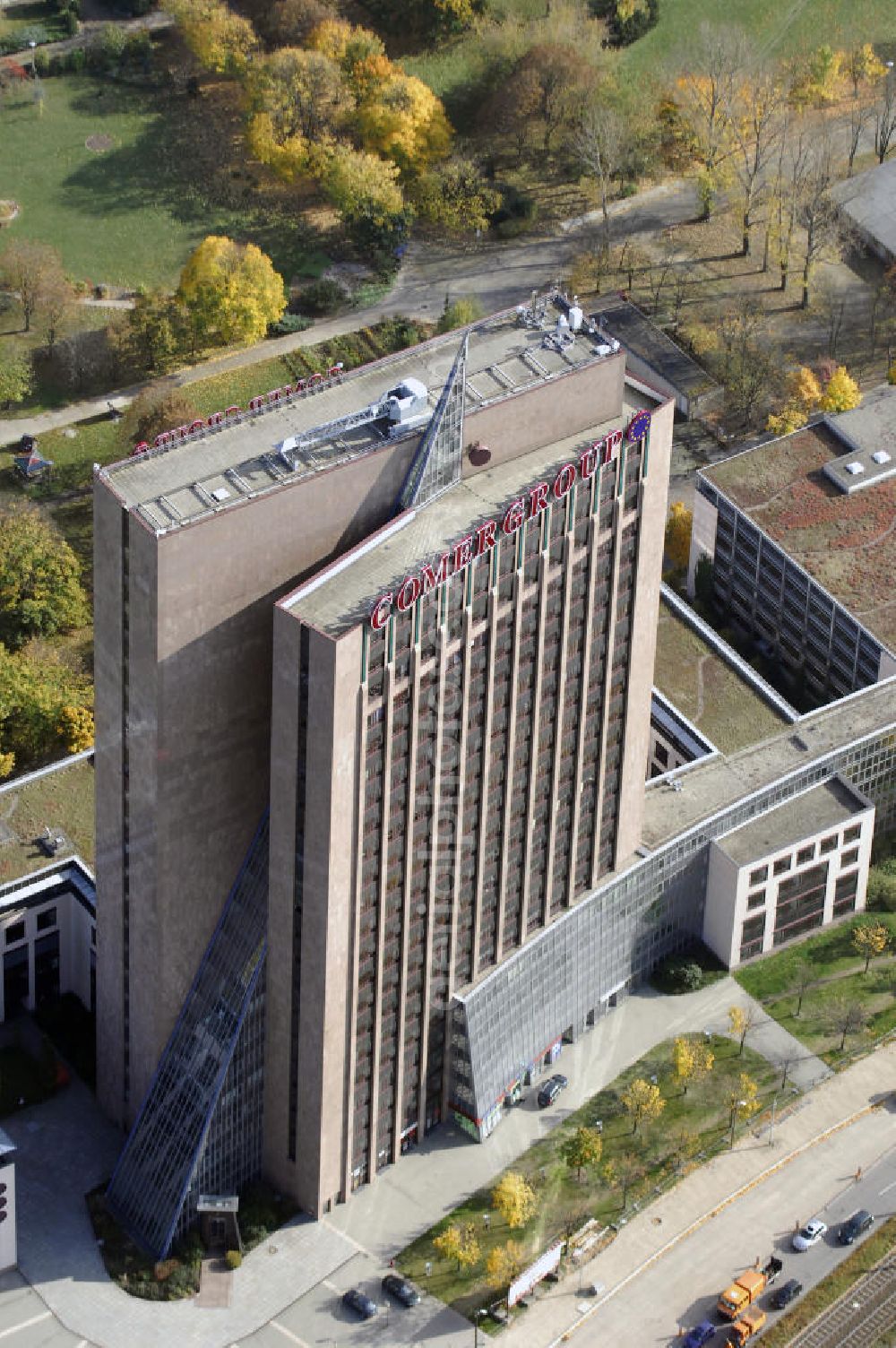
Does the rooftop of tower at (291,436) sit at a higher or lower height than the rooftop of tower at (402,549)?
higher

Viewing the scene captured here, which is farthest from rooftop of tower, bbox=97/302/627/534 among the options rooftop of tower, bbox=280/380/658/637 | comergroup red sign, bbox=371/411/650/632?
comergroup red sign, bbox=371/411/650/632

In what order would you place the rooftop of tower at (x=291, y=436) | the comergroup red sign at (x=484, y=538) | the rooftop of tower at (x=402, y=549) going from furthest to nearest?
the comergroup red sign at (x=484, y=538) → the rooftop of tower at (x=402, y=549) → the rooftop of tower at (x=291, y=436)

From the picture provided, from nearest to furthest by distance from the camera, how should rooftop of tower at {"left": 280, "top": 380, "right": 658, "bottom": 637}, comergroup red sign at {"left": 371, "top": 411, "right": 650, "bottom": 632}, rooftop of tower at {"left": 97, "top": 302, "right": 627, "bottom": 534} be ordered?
rooftop of tower at {"left": 97, "top": 302, "right": 627, "bottom": 534}, rooftop of tower at {"left": 280, "top": 380, "right": 658, "bottom": 637}, comergroup red sign at {"left": 371, "top": 411, "right": 650, "bottom": 632}

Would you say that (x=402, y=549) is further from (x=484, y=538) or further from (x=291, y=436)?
(x=291, y=436)

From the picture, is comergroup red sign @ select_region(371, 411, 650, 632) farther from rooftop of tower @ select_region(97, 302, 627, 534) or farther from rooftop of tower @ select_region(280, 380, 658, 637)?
rooftop of tower @ select_region(97, 302, 627, 534)

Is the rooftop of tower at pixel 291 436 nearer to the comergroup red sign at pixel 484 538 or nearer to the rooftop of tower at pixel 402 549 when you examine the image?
the rooftop of tower at pixel 402 549

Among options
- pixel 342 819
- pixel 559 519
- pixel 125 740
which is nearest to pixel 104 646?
pixel 125 740

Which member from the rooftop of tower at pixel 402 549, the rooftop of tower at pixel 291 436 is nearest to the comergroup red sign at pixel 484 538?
the rooftop of tower at pixel 402 549
